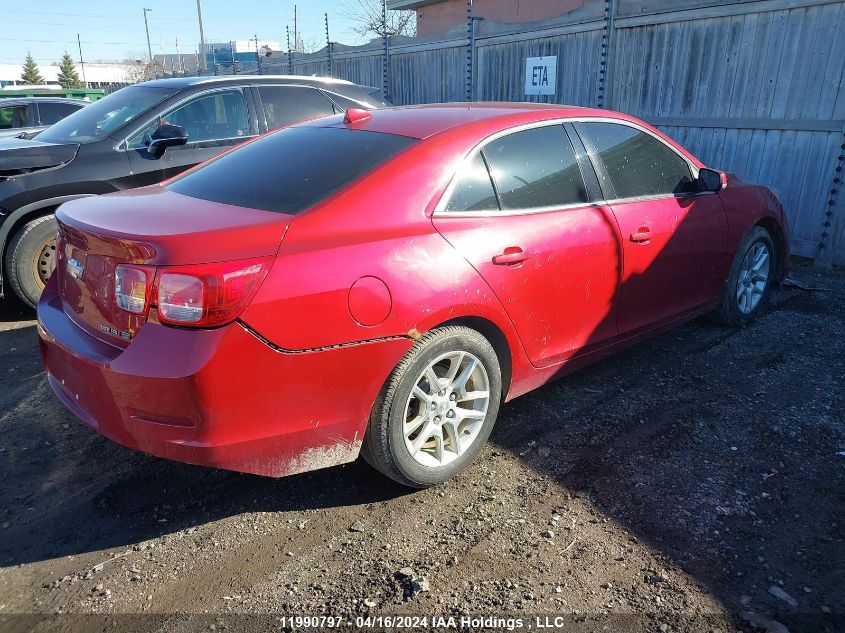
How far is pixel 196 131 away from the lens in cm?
594

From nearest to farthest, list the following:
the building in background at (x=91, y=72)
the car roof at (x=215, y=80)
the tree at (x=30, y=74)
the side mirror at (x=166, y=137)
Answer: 1. the side mirror at (x=166, y=137)
2. the car roof at (x=215, y=80)
3. the tree at (x=30, y=74)
4. the building in background at (x=91, y=72)

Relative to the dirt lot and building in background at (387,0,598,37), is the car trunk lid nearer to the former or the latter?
the dirt lot

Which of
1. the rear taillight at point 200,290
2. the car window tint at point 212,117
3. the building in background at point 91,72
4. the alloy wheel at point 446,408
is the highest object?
the building in background at point 91,72

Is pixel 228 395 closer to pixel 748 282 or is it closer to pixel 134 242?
pixel 134 242

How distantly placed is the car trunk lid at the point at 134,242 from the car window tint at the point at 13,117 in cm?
858

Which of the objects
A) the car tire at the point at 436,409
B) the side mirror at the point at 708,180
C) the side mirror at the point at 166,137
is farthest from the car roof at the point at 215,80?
the car tire at the point at 436,409

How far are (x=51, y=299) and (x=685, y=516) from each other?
3.08 meters

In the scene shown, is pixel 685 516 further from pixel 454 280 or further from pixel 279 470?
pixel 279 470

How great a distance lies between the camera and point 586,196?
3.63 meters

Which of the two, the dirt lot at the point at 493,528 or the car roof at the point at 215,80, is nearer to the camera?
A: the dirt lot at the point at 493,528

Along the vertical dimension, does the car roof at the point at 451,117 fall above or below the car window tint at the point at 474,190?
above

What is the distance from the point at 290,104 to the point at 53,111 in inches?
229

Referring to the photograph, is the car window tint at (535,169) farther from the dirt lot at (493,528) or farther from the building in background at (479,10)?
the building in background at (479,10)

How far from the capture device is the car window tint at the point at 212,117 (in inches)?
229
